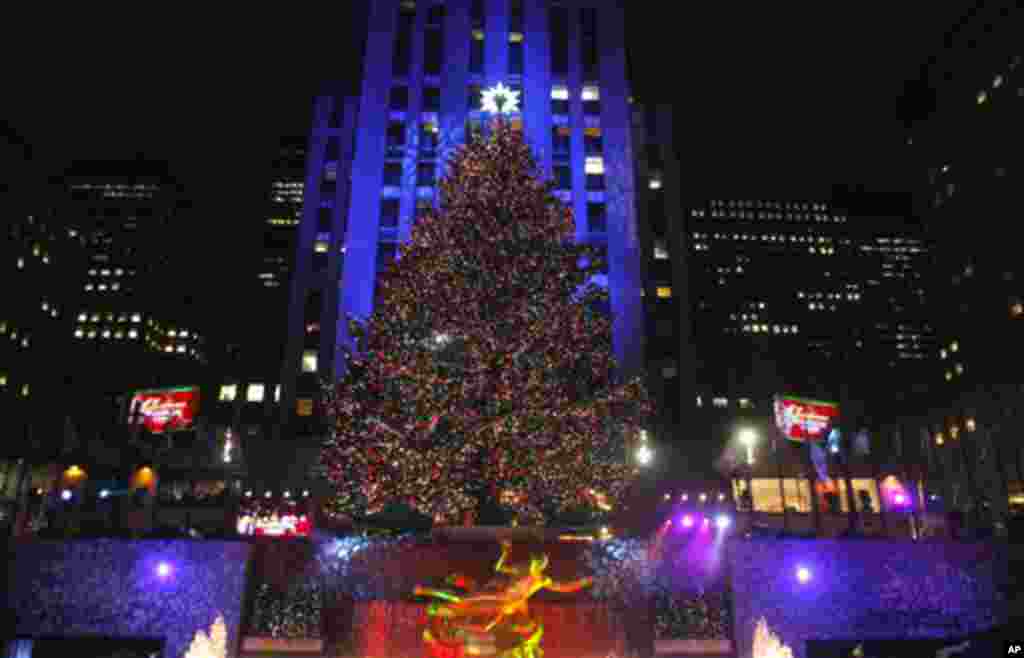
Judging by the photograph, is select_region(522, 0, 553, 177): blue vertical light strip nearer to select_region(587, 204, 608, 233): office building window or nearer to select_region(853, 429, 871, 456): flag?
select_region(587, 204, 608, 233): office building window

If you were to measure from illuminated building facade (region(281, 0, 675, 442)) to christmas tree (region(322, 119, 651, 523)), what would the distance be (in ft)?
66.5

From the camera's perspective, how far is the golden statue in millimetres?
11172

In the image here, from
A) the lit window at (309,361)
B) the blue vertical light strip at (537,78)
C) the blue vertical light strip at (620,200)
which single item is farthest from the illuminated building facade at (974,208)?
the lit window at (309,361)

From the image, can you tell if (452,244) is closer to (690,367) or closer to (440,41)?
(690,367)

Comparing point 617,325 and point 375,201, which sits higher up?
point 375,201

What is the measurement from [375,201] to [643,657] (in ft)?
119

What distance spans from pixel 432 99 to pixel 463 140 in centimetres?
472

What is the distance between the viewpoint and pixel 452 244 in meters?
20.3

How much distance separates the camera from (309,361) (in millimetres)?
50000

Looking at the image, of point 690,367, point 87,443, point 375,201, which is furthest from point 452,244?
point 87,443

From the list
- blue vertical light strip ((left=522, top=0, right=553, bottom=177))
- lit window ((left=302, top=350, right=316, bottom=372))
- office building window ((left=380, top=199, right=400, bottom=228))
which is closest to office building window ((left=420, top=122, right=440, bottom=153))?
office building window ((left=380, top=199, right=400, bottom=228))

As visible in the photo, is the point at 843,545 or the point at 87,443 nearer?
the point at 843,545

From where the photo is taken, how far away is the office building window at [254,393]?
72.1m

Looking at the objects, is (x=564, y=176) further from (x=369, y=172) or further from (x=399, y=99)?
(x=399, y=99)
